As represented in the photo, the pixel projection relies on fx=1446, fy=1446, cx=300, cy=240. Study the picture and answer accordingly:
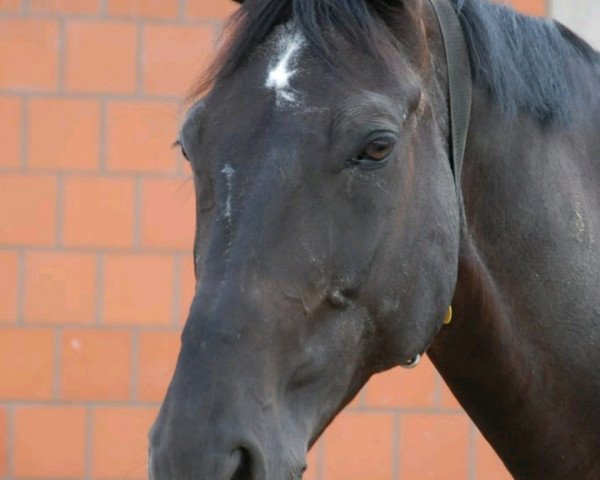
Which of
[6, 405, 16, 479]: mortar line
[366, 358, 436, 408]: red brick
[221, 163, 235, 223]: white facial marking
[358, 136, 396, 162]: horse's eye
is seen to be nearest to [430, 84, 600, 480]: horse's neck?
[358, 136, 396, 162]: horse's eye

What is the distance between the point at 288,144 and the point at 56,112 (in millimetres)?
2482

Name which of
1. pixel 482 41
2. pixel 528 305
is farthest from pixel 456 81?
pixel 528 305

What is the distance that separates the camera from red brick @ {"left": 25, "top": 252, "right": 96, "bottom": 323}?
14.7 feet

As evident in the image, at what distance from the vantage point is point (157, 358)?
4492 millimetres

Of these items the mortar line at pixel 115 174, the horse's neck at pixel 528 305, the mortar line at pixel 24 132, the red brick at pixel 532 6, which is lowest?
the mortar line at pixel 115 174

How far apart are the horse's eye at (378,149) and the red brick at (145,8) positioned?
2440 mm

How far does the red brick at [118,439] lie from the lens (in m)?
4.50

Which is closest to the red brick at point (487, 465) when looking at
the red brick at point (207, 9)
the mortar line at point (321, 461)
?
the mortar line at point (321, 461)

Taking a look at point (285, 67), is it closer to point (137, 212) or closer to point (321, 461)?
point (137, 212)

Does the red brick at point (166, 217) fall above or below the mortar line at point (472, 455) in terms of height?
above

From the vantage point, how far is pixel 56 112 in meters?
4.53

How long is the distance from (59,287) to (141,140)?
0.52m

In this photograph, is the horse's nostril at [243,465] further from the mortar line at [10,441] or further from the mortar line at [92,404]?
the mortar line at [10,441]

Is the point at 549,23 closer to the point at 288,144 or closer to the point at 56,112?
the point at 288,144
